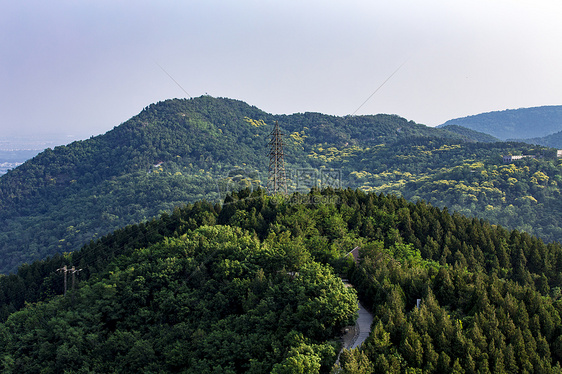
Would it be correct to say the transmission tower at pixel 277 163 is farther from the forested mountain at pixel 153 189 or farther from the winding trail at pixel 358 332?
the forested mountain at pixel 153 189

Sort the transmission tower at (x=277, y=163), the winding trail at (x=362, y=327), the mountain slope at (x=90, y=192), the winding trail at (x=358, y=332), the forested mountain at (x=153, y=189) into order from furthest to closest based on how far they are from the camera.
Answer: the mountain slope at (x=90, y=192) < the forested mountain at (x=153, y=189) < the transmission tower at (x=277, y=163) < the winding trail at (x=362, y=327) < the winding trail at (x=358, y=332)

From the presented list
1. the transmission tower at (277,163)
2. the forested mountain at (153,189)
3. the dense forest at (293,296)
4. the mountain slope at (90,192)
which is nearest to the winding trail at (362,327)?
the dense forest at (293,296)

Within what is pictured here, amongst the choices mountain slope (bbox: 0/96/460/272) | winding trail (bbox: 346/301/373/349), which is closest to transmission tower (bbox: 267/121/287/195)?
winding trail (bbox: 346/301/373/349)

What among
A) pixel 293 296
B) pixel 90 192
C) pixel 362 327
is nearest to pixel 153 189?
pixel 90 192

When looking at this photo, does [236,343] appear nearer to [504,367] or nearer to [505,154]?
[504,367]

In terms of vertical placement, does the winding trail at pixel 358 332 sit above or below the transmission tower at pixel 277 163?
→ below

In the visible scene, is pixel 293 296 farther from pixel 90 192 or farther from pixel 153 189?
pixel 90 192

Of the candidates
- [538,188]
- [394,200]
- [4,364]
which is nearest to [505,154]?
[538,188]
